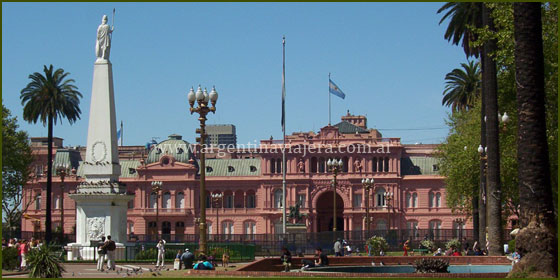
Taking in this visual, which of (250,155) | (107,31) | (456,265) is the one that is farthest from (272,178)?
(456,265)

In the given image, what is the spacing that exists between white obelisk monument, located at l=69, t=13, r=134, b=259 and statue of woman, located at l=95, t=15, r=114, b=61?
0.30m

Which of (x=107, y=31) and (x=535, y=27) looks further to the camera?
(x=107, y=31)

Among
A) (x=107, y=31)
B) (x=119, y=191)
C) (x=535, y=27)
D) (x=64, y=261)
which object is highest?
(x=107, y=31)

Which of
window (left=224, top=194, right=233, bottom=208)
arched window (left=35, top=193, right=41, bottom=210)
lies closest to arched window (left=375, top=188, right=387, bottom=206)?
window (left=224, top=194, right=233, bottom=208)

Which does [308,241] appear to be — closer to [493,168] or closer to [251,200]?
[493,168]

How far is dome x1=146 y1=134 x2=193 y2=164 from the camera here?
121m

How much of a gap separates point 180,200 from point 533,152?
98756mm

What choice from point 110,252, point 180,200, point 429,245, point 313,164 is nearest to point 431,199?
point 313,164

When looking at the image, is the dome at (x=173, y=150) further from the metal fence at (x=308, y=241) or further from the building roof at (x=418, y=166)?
the metal fence at (x=308, y=241)

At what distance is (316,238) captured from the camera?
232 feet

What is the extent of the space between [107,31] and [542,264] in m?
30.0

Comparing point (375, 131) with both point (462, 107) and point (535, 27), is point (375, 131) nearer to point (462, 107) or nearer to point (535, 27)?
point (462, 107)

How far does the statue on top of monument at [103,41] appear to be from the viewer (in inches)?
1834

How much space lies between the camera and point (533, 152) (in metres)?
22.4
